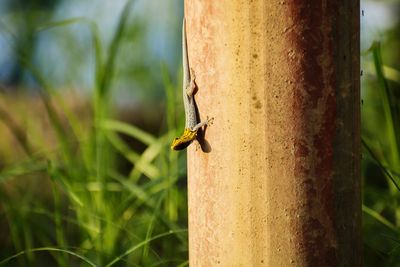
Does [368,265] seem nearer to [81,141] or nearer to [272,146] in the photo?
[81,141]

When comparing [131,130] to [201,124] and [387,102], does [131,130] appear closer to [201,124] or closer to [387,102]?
[387,102]

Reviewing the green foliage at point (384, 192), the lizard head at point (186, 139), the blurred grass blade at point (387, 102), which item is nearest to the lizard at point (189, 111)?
the lizard head at point (186, 139)

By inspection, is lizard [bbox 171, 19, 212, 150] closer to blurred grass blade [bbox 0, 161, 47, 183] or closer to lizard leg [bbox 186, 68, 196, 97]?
lizard leg [bbox 186, 68, 196, 97]

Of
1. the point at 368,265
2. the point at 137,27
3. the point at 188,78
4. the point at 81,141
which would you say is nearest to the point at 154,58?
the point at 137,27

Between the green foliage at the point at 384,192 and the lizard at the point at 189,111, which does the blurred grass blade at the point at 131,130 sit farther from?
the lizard at the point at 189,111

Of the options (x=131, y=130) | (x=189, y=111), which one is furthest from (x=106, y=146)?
(x=189, y=111)
